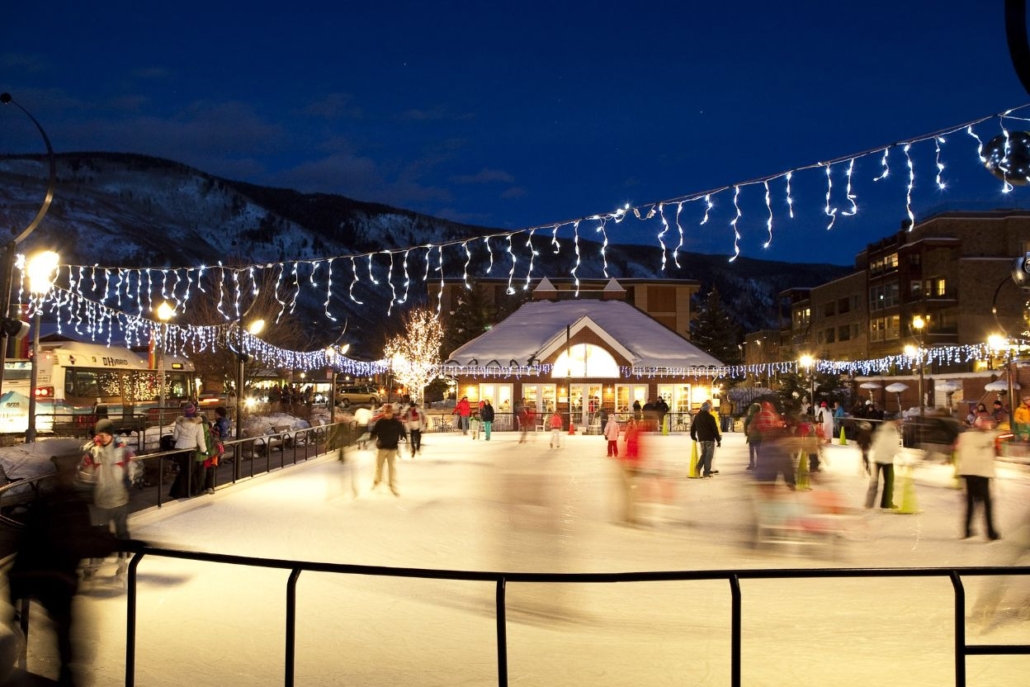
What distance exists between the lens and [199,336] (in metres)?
42.2

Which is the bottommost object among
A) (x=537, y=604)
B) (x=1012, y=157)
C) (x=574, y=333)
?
(x=537, y=604)

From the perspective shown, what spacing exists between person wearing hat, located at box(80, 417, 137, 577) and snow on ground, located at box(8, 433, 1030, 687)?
2.01 ft

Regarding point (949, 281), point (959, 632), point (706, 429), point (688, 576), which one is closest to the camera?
point (688, 576)

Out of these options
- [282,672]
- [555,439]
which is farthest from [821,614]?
[555,439]

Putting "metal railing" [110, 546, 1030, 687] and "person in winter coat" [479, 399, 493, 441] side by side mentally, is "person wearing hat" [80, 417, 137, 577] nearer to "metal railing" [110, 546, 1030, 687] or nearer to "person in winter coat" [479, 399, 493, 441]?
"metal railing" [110, 546, 1030, 687]

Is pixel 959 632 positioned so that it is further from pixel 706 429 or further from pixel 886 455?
pixel 706 429

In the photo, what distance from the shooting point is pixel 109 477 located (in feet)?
25.4

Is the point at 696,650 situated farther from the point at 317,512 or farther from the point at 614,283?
the point at 614,283

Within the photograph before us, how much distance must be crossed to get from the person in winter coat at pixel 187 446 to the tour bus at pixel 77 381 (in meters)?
12.8

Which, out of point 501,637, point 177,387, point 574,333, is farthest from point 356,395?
point 501,637

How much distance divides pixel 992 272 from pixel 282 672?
57.8m

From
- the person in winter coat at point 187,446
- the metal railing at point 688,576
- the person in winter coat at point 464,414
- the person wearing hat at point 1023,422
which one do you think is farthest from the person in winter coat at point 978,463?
the person in winter coat at point 464,414

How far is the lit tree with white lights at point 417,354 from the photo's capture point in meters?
55.8

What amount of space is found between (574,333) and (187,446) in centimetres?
3034
